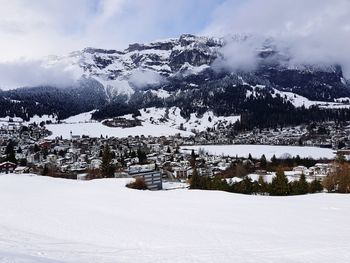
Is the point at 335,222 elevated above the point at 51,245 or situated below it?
below

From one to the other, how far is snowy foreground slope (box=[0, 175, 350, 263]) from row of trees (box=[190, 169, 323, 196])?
19047 mm

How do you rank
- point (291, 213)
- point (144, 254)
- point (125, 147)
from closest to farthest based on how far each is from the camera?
point (144, 254) → point (291, 213) → point (125, 147)

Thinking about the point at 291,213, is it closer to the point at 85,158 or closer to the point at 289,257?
the point at 289,257

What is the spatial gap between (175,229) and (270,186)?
4258 cm

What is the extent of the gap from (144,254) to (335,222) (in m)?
18.2

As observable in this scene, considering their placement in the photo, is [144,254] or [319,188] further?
[319,188]

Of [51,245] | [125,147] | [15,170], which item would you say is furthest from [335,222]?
[125,147]

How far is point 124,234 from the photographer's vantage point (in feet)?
72.7

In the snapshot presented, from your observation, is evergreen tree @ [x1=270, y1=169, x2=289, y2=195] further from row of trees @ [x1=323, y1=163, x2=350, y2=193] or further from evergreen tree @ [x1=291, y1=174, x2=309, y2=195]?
row of trees @ [x1=323, y1=163, x2=350, y2=193]

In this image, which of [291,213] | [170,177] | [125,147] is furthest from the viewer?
[125,147]

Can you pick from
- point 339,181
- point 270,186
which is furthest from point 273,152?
point 270,186

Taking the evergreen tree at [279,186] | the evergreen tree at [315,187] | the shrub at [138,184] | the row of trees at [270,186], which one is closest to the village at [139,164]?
the shrub at [138,184]

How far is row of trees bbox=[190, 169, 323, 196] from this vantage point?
6312 cm

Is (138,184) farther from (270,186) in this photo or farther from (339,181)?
(339,181)
